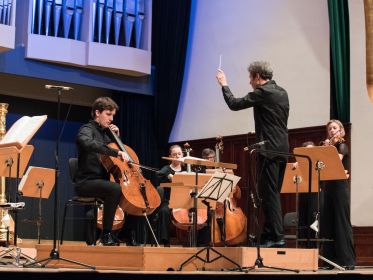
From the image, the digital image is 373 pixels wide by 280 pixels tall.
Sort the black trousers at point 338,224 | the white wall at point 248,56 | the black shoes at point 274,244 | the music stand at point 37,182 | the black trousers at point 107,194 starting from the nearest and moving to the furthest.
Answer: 1. the black shoes at point 274,244
2. the black trousers at point 107,194
3. the black trousers at point 338,224
4. the music stand at point 37,182
5. the white wall at point 248,56

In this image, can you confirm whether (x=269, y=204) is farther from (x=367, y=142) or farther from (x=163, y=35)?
(x=163, y=35)

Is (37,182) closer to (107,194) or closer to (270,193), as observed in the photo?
(107,194)

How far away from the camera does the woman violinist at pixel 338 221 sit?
5668mm

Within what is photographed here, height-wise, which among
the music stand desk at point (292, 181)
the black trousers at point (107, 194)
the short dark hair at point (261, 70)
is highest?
the short dark hair at point (261, 70)

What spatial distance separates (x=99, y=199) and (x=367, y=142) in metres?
3.64

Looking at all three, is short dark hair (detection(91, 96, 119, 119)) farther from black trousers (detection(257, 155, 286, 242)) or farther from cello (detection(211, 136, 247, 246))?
cello (detection(211, 136, 247, 246))

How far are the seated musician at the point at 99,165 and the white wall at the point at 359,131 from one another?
342 cm

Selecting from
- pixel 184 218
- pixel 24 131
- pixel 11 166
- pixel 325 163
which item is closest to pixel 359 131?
pixel 184 218

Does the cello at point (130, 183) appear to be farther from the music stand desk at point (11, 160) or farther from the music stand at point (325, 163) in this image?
the music stand at point (325, 163)

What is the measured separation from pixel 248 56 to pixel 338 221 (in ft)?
14.1

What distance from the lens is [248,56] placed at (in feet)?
31.2

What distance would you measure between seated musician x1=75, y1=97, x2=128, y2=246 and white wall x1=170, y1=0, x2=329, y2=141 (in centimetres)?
365

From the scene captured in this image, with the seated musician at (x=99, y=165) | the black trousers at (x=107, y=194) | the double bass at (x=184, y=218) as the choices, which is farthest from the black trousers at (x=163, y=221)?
the black trousers at (x=107, y=194)

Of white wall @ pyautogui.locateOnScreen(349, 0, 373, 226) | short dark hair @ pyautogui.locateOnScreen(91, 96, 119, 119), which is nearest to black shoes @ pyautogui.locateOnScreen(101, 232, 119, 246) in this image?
short dark hair @ pyautogui.locateOnScreen(91, 96, 119, 119)
